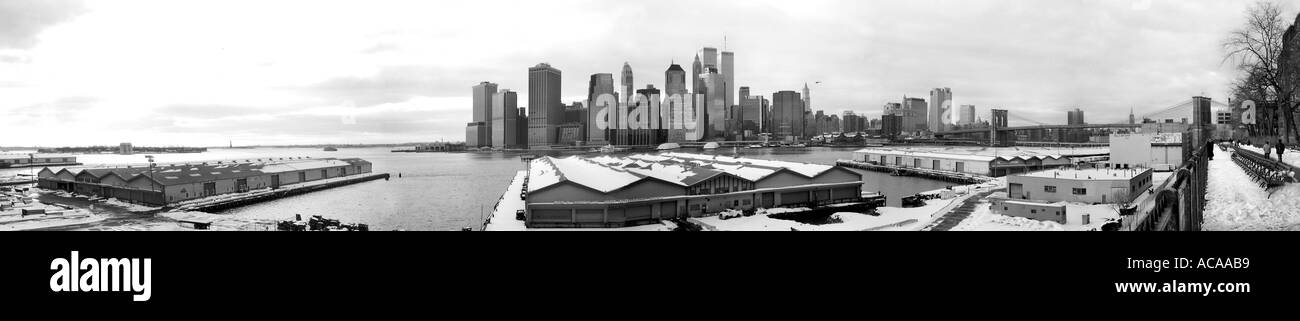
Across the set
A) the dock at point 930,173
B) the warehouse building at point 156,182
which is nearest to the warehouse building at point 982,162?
the dock at point 930,173

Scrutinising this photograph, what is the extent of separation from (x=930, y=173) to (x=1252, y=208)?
776 inches

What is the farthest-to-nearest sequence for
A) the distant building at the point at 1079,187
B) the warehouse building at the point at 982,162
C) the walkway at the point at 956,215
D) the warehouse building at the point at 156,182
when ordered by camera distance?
1. the warehouse building at the point at 982,162
2. the warehouse building at the point at 156,182
3. the distant building at the point at 1079,187
4. the walkway at the point at 956,215

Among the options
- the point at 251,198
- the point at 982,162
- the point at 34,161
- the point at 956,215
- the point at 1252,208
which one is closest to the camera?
the point at 1252,208

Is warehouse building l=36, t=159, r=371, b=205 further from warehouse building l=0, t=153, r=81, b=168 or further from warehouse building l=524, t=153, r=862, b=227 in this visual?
warehouse building l=524, t=153, r=862, b=227

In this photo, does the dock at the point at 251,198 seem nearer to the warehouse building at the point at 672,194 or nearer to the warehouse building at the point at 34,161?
the warehouse building at the point at 34,161

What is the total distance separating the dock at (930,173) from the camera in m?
20.8

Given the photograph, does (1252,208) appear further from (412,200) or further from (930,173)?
(930,173)

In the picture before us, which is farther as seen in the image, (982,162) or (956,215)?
(982,162)

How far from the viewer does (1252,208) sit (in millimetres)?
4949

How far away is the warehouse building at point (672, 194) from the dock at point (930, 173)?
10.8 m

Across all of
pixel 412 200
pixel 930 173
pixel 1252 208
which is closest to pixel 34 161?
pixel 412 200

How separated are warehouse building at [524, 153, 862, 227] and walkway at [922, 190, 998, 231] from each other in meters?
2.23
